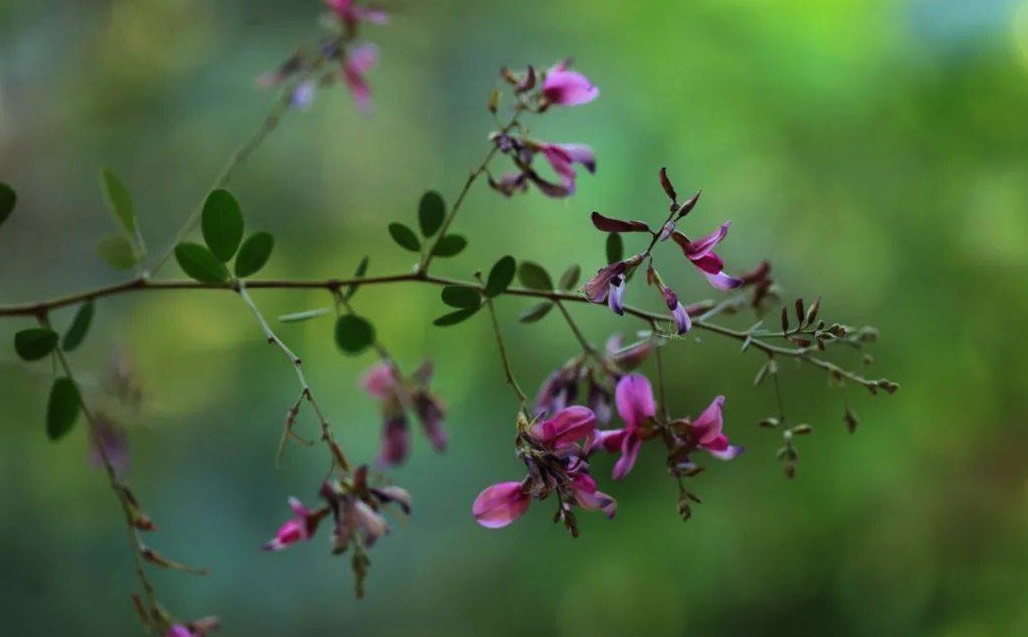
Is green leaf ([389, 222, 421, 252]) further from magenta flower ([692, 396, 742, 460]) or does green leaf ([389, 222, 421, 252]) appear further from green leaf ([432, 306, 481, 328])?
magenta flower ([692, 396, 742, 460])

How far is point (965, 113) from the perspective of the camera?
1.46 meters

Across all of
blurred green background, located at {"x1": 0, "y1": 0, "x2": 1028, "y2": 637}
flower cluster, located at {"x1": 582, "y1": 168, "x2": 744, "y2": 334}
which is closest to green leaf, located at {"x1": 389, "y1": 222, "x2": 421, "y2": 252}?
flower cluster, located at {"x1": 582, "y1": 168, "x2": 744, "y2": 334}

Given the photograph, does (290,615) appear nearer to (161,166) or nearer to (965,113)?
(161,166)

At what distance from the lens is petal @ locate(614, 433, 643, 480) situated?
40cm

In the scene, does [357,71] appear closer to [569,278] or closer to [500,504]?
[569,278]

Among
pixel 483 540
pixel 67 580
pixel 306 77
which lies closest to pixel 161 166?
pixel 67 580

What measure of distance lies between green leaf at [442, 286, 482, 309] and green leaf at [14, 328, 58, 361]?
Result: 0.63 ft

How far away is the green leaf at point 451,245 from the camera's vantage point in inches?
19.7

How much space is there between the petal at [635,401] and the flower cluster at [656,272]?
0.04 m

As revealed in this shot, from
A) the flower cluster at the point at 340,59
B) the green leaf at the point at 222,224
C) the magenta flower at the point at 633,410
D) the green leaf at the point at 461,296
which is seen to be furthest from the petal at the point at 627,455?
the flower cluster at the point at 340,59

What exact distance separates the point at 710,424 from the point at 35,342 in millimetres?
325

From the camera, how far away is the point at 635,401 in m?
0.42

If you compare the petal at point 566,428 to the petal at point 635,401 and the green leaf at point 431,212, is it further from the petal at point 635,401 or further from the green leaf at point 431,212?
the green leaf at point 431,212

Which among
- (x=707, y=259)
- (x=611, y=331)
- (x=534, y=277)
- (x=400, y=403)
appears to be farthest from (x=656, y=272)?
(x=611, y=331)
